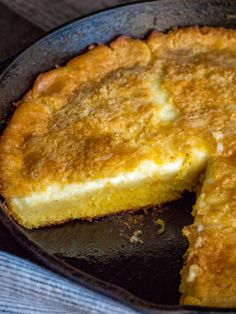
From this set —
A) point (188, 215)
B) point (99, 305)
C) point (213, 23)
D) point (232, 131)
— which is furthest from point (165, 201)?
point (213, 23)

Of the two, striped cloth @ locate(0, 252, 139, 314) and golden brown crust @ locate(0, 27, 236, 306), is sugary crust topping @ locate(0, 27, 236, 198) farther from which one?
striped cloth @ locate(0, 252, 139, 314)

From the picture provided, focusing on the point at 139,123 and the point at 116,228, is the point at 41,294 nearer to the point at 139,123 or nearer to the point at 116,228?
the point at 116,228

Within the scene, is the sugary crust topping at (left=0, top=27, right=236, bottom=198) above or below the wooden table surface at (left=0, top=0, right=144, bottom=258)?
below

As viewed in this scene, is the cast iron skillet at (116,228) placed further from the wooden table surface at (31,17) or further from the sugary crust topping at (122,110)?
the wooden table surface at (31,17)

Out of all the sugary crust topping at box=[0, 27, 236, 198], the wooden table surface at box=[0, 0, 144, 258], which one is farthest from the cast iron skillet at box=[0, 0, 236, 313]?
the wooden table surface at box=[0, 0, 144, 258]

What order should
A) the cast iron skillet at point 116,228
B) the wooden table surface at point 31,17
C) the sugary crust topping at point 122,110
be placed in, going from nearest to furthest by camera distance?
the cast iron skillet at point 116,228
the sugary crust topping at point 122,110
the wooden table surface at point 31,17

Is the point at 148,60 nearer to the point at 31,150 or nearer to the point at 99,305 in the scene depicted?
the point at 31,150

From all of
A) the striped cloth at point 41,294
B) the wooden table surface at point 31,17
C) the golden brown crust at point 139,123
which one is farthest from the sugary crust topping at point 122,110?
the wooden table surface at point 31,17
